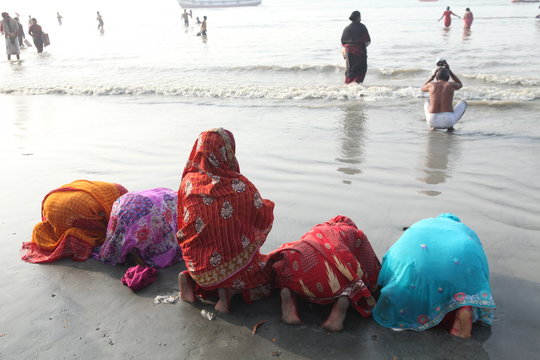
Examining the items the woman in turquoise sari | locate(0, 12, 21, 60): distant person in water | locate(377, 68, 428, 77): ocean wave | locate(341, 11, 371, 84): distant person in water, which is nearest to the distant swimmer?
locate(341, 11, 371, 84): distant person in water

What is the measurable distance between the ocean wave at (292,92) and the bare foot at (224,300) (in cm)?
742

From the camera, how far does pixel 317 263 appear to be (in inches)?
103

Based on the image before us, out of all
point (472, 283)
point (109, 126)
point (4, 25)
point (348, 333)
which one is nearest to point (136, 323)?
point (348, 333)

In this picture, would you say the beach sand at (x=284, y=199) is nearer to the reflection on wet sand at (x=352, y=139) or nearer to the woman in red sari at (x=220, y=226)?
the reflection on wet sand at (x=352, y=139)

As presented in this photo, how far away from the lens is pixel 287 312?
265cm

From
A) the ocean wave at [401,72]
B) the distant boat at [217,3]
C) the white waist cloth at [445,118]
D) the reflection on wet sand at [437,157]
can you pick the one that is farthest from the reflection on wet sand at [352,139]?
the distant boat at [217,3]

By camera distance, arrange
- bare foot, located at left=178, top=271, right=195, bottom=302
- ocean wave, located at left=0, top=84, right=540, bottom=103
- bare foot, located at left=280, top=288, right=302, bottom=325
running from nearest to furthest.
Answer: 1. bare foot, located at left=280, top=288, right=302, bottom=325
2. bare foot, located at left=178, top=271, right=195, bottom=302
3. ocean wave, located at left=0, top=84, right=540, bottom=103

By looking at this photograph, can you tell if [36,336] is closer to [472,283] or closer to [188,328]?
[188,328]

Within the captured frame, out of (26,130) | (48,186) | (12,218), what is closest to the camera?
(12,218)

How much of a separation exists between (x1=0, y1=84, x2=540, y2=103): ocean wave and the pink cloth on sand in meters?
7.25

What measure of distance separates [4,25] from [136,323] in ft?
63.1

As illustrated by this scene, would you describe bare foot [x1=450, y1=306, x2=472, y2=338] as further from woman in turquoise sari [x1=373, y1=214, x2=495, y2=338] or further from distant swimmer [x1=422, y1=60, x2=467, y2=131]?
distant swimmer [x1=422, y1=60, x2=467, y2=131]

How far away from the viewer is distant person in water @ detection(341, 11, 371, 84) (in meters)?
9.81

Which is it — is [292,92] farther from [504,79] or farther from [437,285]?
[437,285]
